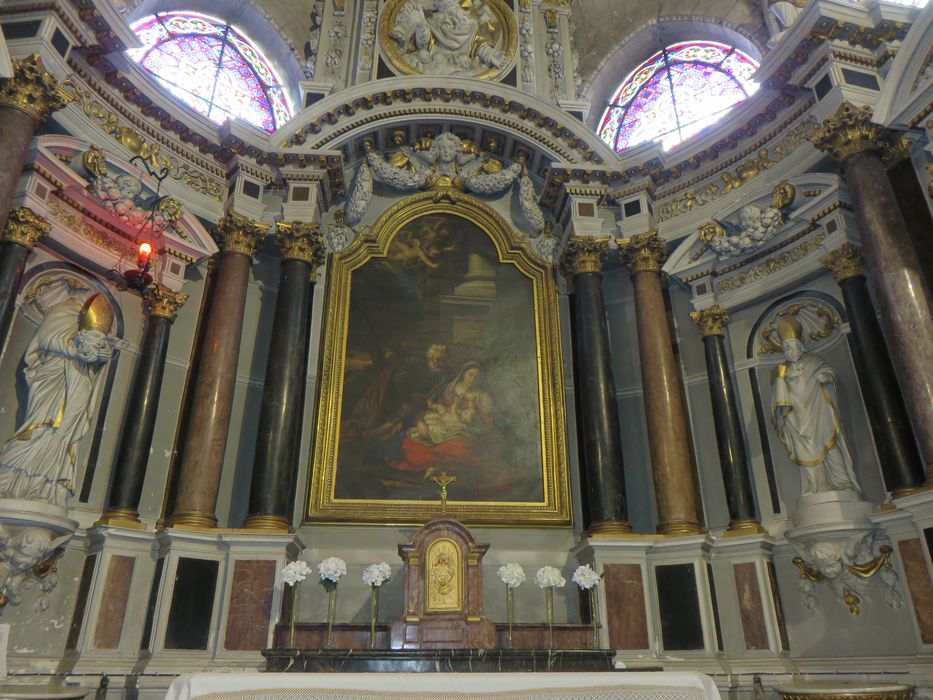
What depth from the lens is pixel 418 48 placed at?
37.7ft

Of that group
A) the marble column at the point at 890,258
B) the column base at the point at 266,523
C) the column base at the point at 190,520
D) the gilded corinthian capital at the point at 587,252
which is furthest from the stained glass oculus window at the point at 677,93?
the column base at the point at 190,520

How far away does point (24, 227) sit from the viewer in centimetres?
755

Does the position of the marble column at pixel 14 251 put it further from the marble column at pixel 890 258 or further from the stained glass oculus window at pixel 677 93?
the stained glass oculus window at pixel 677 93

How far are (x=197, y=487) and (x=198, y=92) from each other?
701 centimetres

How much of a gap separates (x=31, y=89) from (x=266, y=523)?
502 cm

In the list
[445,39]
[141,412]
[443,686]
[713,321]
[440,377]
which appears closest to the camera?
[443,686]

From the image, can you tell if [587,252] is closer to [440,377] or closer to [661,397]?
[661,397]

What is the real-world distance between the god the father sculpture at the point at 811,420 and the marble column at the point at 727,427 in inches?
20.8

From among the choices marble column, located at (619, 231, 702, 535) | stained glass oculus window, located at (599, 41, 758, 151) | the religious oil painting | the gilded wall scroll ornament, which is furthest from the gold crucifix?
stained glass oculus window, located at (599, 41, 758, 151)

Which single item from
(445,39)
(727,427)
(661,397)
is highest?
(445,39)

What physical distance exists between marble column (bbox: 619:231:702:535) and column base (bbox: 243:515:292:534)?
4.24 m

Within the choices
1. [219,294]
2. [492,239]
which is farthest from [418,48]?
[219,294]

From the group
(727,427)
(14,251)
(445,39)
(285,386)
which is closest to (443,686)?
(285,386)

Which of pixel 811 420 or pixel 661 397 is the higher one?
pixel 661 397
